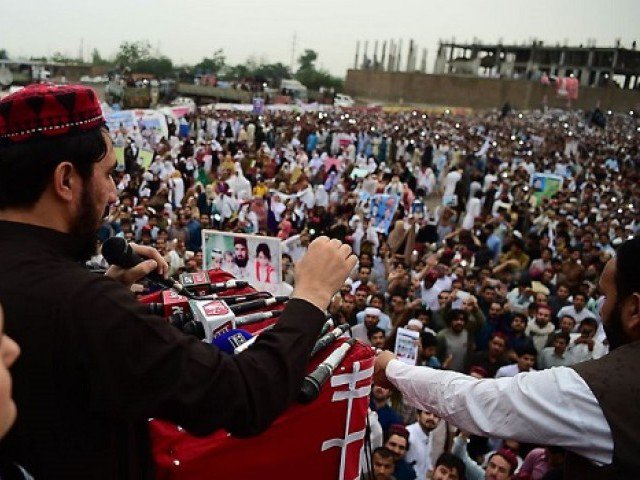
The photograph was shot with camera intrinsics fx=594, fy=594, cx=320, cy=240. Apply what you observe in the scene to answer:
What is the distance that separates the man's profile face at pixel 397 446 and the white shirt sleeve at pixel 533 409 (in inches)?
94.2

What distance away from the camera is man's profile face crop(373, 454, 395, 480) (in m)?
3.67

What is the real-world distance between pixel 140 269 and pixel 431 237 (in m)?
8.52

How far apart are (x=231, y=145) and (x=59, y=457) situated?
18053 millimetres

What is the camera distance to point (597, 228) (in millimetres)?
10180

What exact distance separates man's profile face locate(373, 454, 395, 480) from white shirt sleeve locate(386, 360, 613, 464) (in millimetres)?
2152

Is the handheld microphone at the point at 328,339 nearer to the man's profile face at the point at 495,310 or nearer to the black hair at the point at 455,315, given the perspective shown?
the black hair at the point at 455,315

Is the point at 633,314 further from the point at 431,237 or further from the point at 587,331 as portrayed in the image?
the point at 431,237

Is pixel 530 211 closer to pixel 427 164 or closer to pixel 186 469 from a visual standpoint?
pixel 427 164

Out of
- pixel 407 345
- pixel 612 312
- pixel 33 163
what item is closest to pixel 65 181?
pixel 33 163

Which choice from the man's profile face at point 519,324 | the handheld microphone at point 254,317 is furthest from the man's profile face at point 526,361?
the handheld microphone at point 254,317

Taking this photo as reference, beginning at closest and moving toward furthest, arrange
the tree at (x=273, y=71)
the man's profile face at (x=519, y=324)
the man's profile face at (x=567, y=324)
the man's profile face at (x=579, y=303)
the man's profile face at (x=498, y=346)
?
the man's profile face at (x=498, y=346) < the man's profile face at (x=519, y=324) < the man's profile face at (x=567, y=324) < the man's profile face at (x=579, y=303) < the tree at (x=273, y=71)

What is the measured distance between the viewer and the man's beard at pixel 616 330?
161cm

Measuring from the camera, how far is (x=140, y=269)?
1.71 metres

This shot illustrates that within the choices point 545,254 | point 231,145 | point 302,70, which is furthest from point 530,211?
point 302,70
